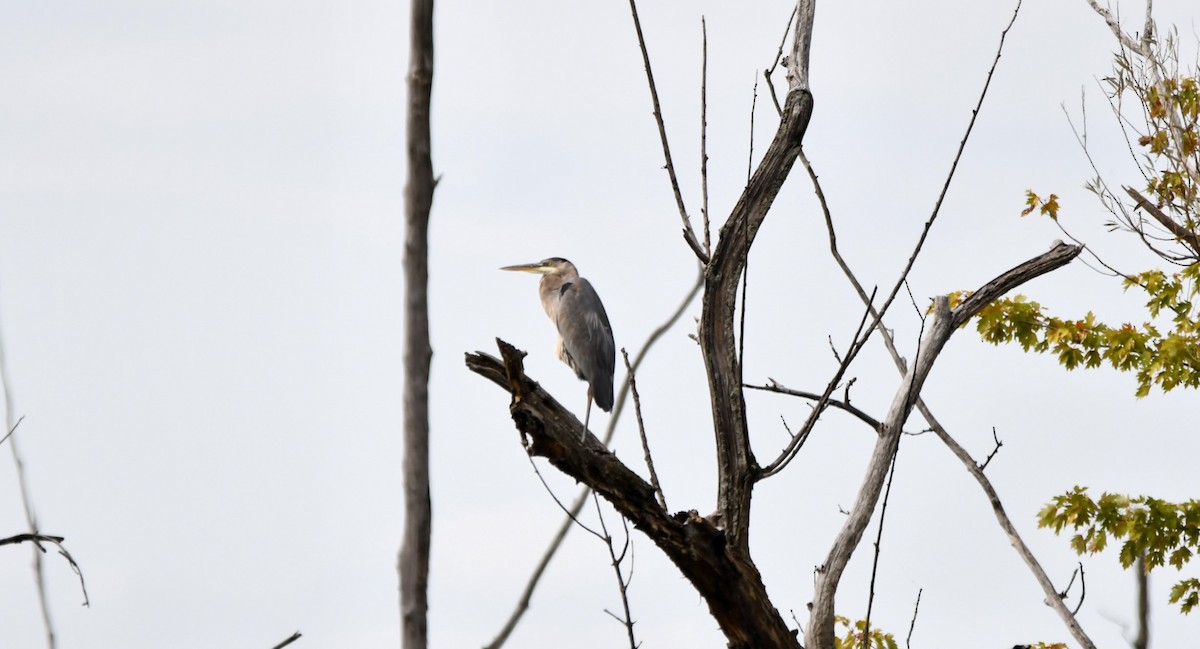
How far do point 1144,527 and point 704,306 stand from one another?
5181 millimetres

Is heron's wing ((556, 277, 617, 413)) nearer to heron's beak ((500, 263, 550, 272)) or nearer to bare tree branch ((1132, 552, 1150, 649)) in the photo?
heron's beak ((500, 263, 550, 272))

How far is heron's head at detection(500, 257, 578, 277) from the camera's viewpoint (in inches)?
341

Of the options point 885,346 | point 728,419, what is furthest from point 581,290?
point 728,419

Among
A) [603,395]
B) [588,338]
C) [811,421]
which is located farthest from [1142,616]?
[588,338]

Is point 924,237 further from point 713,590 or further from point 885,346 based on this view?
point 885,346

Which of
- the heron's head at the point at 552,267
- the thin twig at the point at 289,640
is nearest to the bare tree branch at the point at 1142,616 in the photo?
the thin twig at the point at 289,640

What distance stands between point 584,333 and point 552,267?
1.71 metres

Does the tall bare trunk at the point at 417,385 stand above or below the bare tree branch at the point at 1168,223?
below

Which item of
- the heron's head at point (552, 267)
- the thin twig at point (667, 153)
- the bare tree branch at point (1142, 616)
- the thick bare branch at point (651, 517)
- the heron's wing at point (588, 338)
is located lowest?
the bare tree branch at point (1142, 616)

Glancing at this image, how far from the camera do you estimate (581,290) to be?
7664 millimetres

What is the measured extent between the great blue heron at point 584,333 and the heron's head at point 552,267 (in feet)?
1.79

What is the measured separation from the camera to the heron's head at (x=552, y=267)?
8672mm

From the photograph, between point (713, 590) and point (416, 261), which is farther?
point (713, 590)

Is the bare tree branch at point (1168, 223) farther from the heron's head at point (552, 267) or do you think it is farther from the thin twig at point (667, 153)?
the thin twig at point (667, 153)
